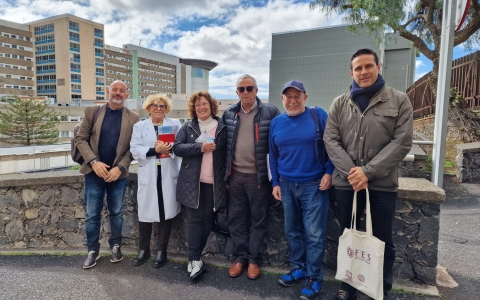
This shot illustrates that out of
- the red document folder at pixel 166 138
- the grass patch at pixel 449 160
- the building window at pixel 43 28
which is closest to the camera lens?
the red document folder at pixel 166 138

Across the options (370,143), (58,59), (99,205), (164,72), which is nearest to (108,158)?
(99,205)

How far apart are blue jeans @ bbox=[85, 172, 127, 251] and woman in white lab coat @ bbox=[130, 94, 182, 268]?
28 centimetres

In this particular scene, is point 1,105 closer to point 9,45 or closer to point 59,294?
point 9,45

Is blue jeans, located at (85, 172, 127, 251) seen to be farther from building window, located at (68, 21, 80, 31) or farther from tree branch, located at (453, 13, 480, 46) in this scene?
building window, located at (68, 21, 80, 31)

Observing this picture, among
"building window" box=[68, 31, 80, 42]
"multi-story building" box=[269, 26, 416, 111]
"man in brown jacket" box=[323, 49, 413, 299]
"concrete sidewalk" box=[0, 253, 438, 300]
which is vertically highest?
"building window" box=[68, 31, 80, 42]

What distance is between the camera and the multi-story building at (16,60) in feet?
227

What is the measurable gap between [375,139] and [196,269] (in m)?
1.98

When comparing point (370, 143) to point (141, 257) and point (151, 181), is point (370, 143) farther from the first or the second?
point (141, 257)

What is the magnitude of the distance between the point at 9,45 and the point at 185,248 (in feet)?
288

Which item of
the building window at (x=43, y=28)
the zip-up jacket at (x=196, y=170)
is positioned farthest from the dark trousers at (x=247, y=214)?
the building window at (x=43, y=28)

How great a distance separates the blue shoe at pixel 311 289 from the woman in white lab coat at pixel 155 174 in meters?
1.45

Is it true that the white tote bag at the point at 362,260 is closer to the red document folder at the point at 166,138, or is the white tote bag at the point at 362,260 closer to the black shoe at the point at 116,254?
the red document folder at the point at 166,138

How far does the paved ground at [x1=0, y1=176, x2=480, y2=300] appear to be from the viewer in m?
2.76

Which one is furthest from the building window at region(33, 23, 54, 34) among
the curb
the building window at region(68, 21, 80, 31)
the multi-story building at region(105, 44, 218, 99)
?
the curb
